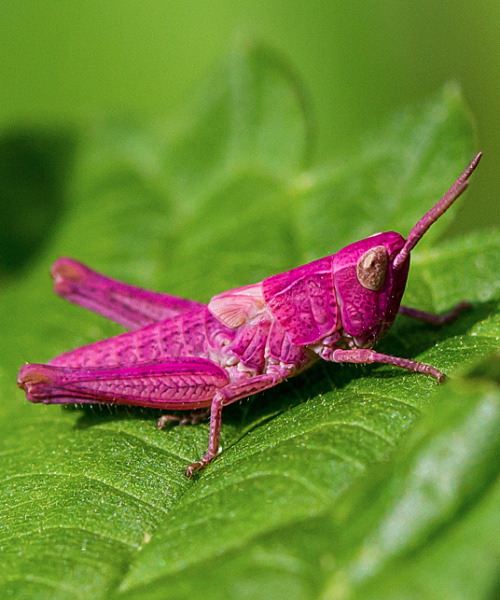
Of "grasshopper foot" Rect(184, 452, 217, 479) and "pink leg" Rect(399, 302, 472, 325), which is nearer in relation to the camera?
"grasshopper foot" Rect(184, 452, 217, 479)

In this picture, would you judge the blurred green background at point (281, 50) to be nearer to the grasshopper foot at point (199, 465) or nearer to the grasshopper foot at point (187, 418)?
the grasshopper foot at point (187, 418)

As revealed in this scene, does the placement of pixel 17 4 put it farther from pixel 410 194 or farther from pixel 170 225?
pixel 410 194

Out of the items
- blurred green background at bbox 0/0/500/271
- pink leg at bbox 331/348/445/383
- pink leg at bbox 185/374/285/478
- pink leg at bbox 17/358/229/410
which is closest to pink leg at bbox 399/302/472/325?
pink leg at bbox 331/348/445/383

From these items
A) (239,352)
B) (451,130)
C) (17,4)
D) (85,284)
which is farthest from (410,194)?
(17,4)

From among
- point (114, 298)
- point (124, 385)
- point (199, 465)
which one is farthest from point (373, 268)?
point (114, 298)

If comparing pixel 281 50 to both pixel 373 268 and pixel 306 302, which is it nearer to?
pixel 306 302

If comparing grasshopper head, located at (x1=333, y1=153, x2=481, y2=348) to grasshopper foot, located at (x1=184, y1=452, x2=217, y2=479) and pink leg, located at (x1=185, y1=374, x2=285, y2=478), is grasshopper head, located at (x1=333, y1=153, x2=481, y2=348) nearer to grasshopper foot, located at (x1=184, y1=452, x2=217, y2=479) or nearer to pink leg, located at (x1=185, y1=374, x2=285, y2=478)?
pink leg, located at (x1=185, y1=374, x2=285, y2=478)
